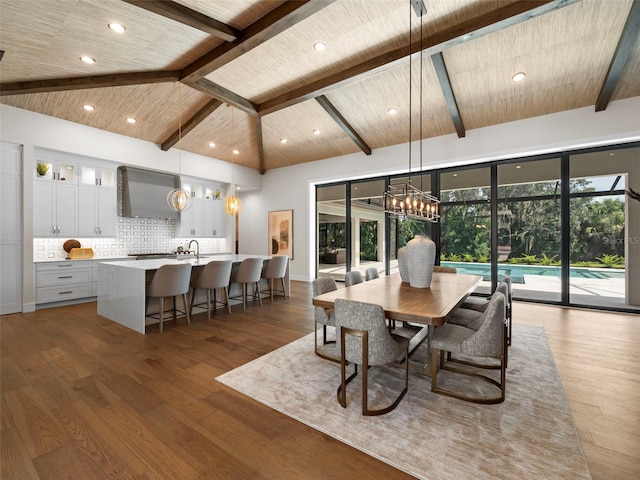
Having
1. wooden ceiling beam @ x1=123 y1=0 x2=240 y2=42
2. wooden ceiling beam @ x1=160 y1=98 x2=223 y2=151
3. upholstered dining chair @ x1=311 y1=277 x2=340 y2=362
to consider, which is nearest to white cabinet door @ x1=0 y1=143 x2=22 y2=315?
wooden ceiling beam @ x1=160 y1=98 x2=223 y2=151

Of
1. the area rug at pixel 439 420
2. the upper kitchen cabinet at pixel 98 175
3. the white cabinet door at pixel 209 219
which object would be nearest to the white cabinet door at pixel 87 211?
the upper kitchen cabinet at pixel 98 175

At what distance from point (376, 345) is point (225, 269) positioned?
3.18 meters

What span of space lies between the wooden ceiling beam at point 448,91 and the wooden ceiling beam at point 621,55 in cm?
196

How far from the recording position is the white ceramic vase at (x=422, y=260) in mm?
3002

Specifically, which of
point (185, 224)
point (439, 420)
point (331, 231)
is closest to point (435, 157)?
point (331, 231)

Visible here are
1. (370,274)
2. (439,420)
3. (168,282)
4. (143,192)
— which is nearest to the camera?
(439,420)

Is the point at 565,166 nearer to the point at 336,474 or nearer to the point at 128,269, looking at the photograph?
the point at 336,474

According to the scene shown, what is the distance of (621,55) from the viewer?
371 cm

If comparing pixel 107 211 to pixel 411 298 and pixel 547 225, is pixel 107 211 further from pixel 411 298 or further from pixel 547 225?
pixel 547 225

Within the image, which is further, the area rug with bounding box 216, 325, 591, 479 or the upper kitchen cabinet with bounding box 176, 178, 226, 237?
the upper kitchen cabinet with bounding box 176, 178, 226, 237

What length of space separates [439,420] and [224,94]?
5680 millimetres

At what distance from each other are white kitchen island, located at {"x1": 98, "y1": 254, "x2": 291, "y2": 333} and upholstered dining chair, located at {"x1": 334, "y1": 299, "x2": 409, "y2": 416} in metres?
2.91

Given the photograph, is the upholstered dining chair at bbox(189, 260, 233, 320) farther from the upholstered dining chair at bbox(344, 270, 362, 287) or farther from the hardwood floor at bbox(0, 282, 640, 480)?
the upholstered dining chair at bbox(344, 270, 362, 287)

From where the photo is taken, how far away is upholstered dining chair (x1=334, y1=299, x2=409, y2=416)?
6.59ft
